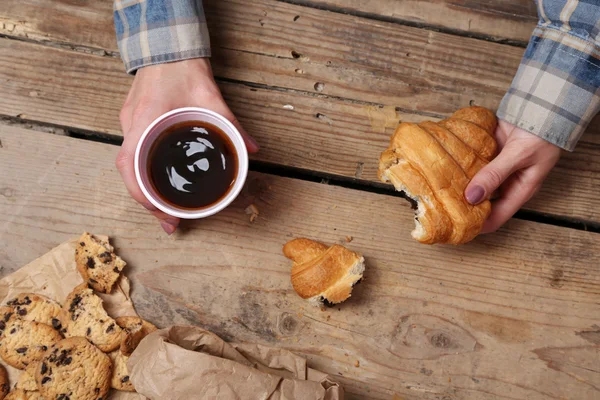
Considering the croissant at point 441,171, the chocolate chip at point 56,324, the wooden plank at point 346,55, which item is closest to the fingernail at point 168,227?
the chocolate chip at point 56,324

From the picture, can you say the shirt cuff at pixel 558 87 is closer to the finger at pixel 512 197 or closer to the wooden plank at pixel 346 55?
the finger at pixel 512 197

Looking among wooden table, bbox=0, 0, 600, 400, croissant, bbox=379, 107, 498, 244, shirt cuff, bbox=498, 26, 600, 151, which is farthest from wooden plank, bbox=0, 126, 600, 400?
shirt cuff, bbox=498, 26, 600, 151

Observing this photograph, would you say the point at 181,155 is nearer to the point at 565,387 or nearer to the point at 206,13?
the point at 206,13

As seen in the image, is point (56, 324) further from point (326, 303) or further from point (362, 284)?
point (362, 284)

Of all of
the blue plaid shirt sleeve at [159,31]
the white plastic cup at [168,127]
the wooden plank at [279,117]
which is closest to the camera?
the white plastic cup at [168,127]

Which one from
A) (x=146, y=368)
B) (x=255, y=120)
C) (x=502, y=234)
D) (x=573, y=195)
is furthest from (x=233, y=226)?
(x=573, y=195)

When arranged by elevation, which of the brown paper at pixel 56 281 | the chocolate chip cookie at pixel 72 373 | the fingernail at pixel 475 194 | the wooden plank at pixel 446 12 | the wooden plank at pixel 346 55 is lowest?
the chocolate chip cookie at pixel 72 373
